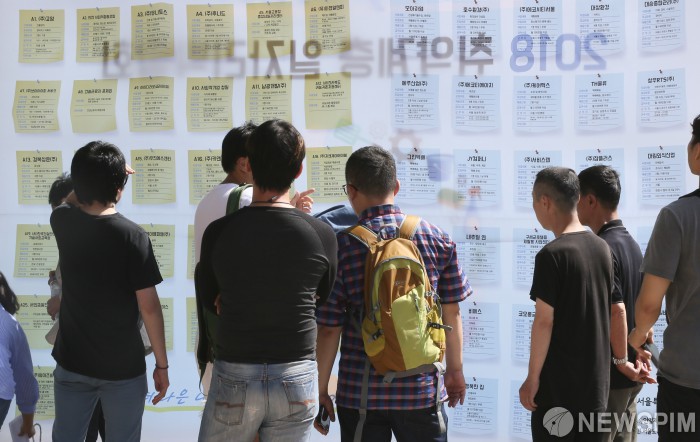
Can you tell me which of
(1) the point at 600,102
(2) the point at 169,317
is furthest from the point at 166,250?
(1) the point at 600,102

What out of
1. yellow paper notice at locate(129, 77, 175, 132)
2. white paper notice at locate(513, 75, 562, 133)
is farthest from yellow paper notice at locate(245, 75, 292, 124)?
white paper notice at locate(513, 75, 562, 133)

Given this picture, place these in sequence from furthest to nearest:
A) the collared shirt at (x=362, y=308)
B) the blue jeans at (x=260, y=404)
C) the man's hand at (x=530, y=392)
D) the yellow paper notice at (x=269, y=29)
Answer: the yellow paper notice at (x=269, y=29) → the man's hand at (x=530, y=392) → the collared shirt at (x=362, y=308) → the blue jeans at (x=260, y=404)

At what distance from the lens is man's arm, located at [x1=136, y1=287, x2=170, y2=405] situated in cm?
236

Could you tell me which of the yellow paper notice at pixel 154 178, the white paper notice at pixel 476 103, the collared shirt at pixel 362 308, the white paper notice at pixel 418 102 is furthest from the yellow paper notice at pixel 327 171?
the collared shirt at pixel 362 308

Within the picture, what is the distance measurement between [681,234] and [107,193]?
181 centimetres

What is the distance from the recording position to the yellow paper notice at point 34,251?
3.24 metres

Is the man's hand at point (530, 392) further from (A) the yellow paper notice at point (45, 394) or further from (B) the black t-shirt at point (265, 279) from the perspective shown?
(A) the yellow paper notice at point (45, 394)

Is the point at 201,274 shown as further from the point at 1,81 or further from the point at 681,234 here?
the point at 1,81

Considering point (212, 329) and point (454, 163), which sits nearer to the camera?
point (212, 329)

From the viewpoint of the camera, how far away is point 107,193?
235 centimetres

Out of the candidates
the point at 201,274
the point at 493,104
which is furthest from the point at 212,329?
the point at 493,104

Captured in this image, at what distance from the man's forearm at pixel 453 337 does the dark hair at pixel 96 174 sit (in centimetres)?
116

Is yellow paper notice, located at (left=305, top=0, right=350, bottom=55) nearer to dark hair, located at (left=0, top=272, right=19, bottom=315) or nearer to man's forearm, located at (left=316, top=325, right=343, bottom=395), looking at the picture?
man's forearm, located at (left=316, top=325, right=343, bottom=395)

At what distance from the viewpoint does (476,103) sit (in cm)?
302
